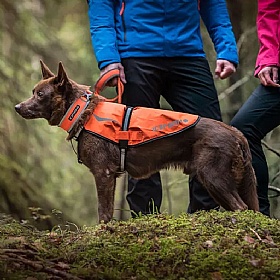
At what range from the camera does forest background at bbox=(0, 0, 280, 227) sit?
7.14m

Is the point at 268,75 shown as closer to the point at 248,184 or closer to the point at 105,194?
the point at 248,184

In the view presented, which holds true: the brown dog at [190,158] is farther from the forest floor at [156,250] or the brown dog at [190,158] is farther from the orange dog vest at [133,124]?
the forest floor at [156,250]

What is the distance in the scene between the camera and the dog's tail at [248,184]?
4.09 meters

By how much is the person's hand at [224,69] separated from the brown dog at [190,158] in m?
0.58

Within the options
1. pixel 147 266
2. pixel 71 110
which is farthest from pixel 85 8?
pixel 147 266

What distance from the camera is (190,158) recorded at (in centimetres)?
413

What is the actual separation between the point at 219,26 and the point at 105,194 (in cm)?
176

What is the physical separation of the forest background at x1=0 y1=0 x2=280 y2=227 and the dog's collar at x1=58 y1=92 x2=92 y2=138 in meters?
2.75

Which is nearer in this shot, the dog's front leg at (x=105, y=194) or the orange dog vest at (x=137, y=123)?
the orange dog vest at (x=137, y=123)

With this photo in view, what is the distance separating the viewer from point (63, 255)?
265 centimetres

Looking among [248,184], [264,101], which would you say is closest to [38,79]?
[264,101]

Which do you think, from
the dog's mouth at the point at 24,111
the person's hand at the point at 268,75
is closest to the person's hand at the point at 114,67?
Result: the dog's mouth at the point at 24,111

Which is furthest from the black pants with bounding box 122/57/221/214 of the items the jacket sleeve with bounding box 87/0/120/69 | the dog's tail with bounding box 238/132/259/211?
the dog's tail with bounding box 238/132/259/211

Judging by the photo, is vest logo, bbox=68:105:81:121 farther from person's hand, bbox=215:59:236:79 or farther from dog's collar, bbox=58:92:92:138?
person's hand, bbox=215:59:236:79
